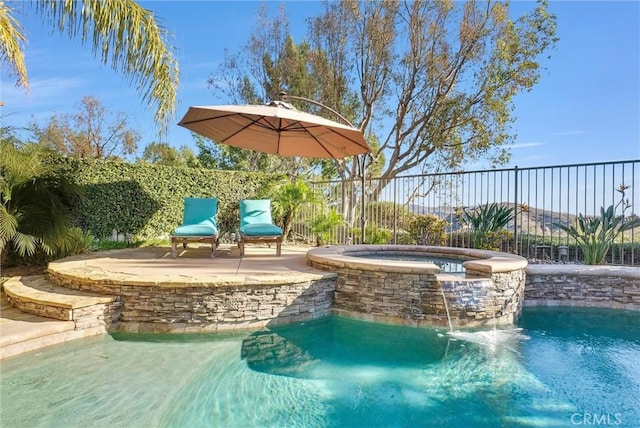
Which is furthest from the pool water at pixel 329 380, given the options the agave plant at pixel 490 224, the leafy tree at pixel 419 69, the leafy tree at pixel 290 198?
the leafy tree at pixel 419 69

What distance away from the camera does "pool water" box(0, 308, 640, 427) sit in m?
2.71

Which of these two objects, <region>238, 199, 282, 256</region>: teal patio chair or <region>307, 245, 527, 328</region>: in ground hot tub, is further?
<region>238, 199, 282, 256</region>: teal patio chair

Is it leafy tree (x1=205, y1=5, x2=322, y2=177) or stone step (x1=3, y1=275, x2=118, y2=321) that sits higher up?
leafy tree (x1=205, y1=5, x2=322, y2=177)

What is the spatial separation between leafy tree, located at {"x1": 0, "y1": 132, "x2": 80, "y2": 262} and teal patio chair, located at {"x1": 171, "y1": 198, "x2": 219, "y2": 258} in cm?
187

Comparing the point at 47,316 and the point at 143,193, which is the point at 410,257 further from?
the point at 143,193

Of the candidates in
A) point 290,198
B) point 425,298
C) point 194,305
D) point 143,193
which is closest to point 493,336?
point 425,298

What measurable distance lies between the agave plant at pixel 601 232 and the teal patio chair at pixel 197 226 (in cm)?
707

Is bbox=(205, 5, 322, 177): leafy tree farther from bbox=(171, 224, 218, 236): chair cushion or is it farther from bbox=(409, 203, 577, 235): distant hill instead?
bbox=(171, 224, 218, 236): chair cushion

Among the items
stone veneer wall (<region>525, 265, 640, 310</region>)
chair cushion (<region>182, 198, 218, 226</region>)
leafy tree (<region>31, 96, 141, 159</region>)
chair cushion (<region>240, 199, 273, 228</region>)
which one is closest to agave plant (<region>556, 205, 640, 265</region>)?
stone veneer wall (<region>525, 265, 640, 310</region>)

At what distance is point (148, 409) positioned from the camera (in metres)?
2.72

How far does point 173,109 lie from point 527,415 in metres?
6.75

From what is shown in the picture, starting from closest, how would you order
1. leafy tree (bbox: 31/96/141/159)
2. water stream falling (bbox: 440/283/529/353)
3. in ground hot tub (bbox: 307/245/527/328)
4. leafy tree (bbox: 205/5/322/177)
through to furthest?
1. water stream falling (bbox: 440/283/529/353)
2. in ground hot tub (bbox: 307/245/527/328)
3. leafy tree (bbox: 205/5/322/177)
4. leafy tree (bbox: 31/96/141/159)

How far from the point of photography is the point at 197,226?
6.94m

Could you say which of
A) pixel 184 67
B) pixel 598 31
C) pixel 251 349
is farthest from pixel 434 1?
pixel 251 349
